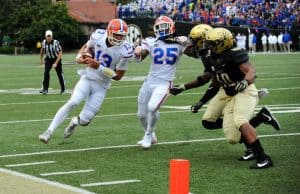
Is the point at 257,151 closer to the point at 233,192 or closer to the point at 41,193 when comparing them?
the point at 233,192

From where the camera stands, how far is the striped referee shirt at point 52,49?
63.0 feet

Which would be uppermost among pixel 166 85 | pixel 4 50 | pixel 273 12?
pixel 166 85

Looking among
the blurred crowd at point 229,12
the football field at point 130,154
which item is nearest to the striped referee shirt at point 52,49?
the football field at point 130,154

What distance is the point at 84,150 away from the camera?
385 inches

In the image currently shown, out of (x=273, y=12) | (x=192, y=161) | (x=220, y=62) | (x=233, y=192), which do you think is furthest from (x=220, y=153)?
(x=273, y=12)

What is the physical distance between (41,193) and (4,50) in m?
52.4

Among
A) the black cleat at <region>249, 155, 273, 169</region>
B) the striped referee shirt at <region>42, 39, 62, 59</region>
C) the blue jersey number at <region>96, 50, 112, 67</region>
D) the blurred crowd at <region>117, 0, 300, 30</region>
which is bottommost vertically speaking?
the blurred crowd at <region>117, 0, 300, 30</region>

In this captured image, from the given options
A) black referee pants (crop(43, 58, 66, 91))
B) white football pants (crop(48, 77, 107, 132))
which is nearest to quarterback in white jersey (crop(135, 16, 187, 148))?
white football pants (crop(48, 77, 107, 132))

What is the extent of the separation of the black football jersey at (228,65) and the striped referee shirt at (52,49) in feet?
35.7

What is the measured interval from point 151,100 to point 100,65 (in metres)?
0.82

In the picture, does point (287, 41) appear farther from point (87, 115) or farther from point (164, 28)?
point (87, 115)

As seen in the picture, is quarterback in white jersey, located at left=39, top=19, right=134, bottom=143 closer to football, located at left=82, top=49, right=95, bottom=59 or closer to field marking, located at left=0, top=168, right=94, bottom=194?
football, located at left=82, top=49, right=95, bottom=59

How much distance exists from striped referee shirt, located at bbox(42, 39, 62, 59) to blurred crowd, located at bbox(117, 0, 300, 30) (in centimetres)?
3041

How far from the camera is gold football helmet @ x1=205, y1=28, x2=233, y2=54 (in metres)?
8.46
